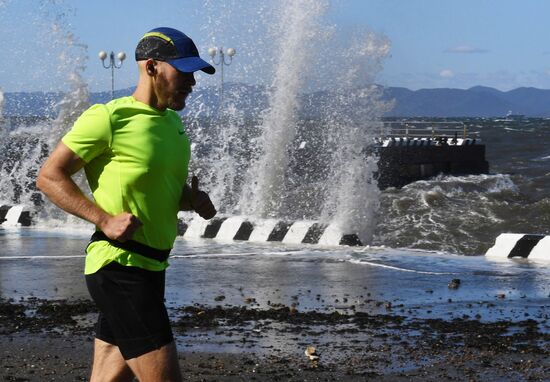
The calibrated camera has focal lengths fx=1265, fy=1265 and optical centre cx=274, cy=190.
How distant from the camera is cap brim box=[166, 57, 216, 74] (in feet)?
13.7

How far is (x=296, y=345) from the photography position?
7.50m

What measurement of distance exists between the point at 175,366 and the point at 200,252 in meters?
9.37

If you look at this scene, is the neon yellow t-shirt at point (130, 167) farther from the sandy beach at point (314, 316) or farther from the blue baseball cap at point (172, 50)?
the sandy beach at point (314, 316)

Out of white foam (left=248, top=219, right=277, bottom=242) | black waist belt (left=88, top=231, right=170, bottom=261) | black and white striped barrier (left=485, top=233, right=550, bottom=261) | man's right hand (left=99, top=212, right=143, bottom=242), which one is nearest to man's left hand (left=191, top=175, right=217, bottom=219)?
black waist belt (left=88, top=231, right=170, bottom=261)

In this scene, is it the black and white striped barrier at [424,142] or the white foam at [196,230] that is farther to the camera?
the black and white striped barrier at [424,142]

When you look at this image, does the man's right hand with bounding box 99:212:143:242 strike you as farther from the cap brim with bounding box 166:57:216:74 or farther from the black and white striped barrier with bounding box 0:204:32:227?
the black and white striped barrier with bounding box 0:204:32:227

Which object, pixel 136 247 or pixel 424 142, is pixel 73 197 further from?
pixel 424 142

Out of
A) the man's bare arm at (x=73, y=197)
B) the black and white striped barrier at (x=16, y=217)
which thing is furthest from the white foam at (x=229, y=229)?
the man's bare arm at (x=73, y=197)

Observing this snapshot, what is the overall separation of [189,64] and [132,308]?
2.72 feet

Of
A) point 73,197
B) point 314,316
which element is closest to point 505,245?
point 314,316

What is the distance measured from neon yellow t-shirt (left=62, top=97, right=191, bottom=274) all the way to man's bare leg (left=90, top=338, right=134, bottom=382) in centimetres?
29

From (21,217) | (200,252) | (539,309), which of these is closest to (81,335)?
(539,309)

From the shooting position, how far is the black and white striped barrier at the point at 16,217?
1769 cm

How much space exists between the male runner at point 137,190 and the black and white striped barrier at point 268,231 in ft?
33.9
